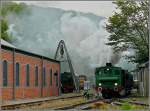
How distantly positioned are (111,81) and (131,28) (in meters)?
6.67

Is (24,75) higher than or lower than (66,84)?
higher

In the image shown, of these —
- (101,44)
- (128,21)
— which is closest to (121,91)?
(128,21)

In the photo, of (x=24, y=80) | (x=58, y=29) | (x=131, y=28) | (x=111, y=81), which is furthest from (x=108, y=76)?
(x=58, y=29)

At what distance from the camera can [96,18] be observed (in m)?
15.2

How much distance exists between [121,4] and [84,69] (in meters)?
7.05

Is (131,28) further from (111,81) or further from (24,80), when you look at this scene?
(24,80)

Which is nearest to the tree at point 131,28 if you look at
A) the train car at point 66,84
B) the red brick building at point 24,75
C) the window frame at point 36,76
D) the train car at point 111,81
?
the train car at point 111,81

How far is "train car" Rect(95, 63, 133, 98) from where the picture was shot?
31.5 meters

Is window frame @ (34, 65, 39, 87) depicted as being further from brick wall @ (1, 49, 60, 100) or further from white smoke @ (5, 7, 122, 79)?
white smoke @ (5, 7, 122, 79)

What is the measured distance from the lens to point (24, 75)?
34.2 metres

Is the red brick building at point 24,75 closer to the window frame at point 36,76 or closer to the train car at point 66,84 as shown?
the window frame at point 36,76

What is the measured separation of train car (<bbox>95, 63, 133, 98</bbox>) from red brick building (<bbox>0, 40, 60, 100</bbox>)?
5.16m

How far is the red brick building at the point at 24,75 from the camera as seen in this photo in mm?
31312

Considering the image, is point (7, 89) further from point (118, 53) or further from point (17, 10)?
point (17, 10)
